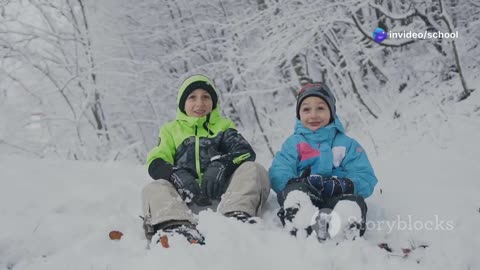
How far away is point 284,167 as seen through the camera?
3.02m

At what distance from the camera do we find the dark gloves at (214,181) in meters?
2.85

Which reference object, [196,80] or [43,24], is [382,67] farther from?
[43,24]

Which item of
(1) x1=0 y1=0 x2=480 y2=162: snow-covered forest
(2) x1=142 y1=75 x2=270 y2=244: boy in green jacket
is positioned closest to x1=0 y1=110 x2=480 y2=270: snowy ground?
(2) x1=142 y1=75 x2=270 y2=244: boy in green jacket

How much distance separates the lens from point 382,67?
8250 millimetres

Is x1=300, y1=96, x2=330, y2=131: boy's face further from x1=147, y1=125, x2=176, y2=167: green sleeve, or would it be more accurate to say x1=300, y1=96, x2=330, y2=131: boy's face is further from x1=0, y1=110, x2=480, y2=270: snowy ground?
x1=147, y1=125, x2=176, y2=167: green sleeve

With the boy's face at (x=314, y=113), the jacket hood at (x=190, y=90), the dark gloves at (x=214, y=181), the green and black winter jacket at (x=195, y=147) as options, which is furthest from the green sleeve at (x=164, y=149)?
the boy's face at (x=314, y=113)

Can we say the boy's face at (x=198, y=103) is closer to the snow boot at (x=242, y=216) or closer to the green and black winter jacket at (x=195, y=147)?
the green and black winter jacket at (x=195, y=147)

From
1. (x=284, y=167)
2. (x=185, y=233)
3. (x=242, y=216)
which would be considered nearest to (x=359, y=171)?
(x=284, y=167)

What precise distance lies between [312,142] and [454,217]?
1059 millimetres

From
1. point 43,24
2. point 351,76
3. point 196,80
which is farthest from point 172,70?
point 196,80

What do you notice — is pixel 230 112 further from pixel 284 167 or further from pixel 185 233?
pixel 185 233

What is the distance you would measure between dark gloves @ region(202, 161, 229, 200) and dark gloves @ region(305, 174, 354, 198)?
0.60 metres

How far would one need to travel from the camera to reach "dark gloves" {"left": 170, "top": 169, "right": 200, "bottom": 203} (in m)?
2.83

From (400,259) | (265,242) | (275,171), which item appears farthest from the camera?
(275,171)
